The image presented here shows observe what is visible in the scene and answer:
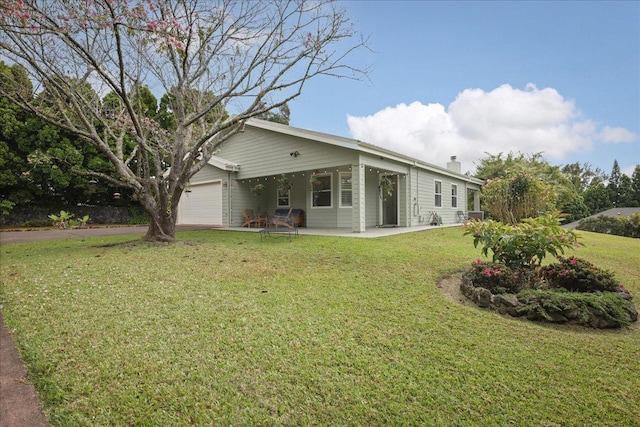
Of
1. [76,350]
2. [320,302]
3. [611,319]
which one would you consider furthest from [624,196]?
[76,350]

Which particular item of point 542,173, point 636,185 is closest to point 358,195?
point 542,173

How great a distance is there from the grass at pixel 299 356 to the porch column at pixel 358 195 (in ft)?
19.1

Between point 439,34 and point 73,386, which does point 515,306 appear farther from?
point 439,34

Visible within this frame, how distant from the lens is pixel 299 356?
2623 mm

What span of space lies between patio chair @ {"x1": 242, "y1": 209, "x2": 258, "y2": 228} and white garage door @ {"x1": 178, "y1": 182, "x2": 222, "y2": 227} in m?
1.37

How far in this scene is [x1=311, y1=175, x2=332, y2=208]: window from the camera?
530 inches

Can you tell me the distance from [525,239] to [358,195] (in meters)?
6.47

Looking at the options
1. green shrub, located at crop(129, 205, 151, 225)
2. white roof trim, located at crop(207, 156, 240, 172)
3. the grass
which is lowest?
the grass

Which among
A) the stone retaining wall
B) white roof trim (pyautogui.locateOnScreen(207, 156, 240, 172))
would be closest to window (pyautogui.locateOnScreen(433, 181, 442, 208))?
white roof trim (pyautogui.locateOnScreen(207, 156, 240, 172))

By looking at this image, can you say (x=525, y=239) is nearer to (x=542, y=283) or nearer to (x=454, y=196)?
(x=542, y=283)

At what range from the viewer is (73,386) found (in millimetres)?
2203

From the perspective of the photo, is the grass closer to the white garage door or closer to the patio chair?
the patio chair

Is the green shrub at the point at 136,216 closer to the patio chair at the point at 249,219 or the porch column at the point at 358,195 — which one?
the patio chair at the point at 249,219

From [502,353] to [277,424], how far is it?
2.02 m
